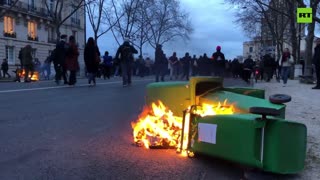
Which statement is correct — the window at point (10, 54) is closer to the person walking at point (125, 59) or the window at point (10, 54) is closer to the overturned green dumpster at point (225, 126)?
the person walking at point (125, 59)

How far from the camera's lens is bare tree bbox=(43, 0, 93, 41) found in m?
56.5

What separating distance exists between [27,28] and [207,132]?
65.6 meters

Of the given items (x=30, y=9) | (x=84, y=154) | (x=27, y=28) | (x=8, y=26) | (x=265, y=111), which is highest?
(x=30, y=9)

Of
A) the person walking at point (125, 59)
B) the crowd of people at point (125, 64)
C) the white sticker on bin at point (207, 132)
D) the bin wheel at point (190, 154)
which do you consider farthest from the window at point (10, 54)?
the white sticker on bin at point (207, 132)

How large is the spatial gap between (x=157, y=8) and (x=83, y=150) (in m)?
80.5

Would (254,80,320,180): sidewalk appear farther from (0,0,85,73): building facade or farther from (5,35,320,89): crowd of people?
(0,0,85,73): building facade

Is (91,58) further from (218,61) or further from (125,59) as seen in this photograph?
(218,61)

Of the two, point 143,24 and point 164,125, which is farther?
point 143,24

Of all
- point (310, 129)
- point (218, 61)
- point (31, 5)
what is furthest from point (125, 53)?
point (31, 5)

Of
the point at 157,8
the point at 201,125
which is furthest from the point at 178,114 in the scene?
the point at 157,8

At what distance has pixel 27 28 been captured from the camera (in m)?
67.6

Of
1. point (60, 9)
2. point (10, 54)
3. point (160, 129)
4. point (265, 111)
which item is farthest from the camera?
point (10, 54)

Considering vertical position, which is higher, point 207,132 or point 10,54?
point 10,54

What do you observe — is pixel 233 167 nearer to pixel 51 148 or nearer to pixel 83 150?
pixel 83 150
